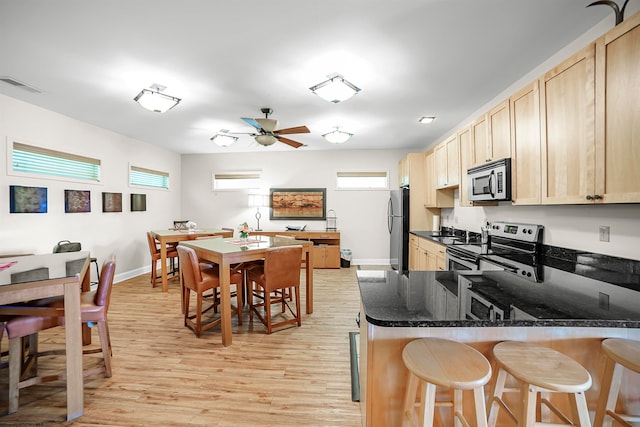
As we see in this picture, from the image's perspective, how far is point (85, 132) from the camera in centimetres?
392

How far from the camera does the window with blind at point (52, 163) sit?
3144 mm

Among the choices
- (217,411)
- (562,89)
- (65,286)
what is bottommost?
(217,411)

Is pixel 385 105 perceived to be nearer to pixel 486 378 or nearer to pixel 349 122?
pixel 349 122

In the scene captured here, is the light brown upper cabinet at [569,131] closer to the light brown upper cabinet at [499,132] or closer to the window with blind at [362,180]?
the light brown upper cabinet at [499,132]

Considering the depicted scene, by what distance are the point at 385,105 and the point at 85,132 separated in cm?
→ 442

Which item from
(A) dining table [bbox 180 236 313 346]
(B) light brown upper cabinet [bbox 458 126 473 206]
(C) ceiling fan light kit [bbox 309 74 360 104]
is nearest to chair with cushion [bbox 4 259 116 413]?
(A) dining table [bbox 180 236 313 346]

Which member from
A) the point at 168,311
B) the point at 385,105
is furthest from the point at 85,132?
the point at 385,105

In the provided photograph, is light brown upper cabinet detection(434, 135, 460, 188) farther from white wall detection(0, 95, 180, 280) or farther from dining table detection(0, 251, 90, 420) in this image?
white wall detection(0, 95, 180, 280)

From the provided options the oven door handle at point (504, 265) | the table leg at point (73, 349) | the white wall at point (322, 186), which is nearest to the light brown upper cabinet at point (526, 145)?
the oven door handle at point (504, 265)

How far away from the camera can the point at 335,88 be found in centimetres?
241

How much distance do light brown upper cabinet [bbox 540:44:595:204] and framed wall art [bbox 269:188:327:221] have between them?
4.23 metres

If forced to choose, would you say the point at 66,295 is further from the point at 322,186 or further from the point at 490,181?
the point at 322,186

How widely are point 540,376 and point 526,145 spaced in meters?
1.94

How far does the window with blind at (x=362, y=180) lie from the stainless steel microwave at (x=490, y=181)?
111 inches
